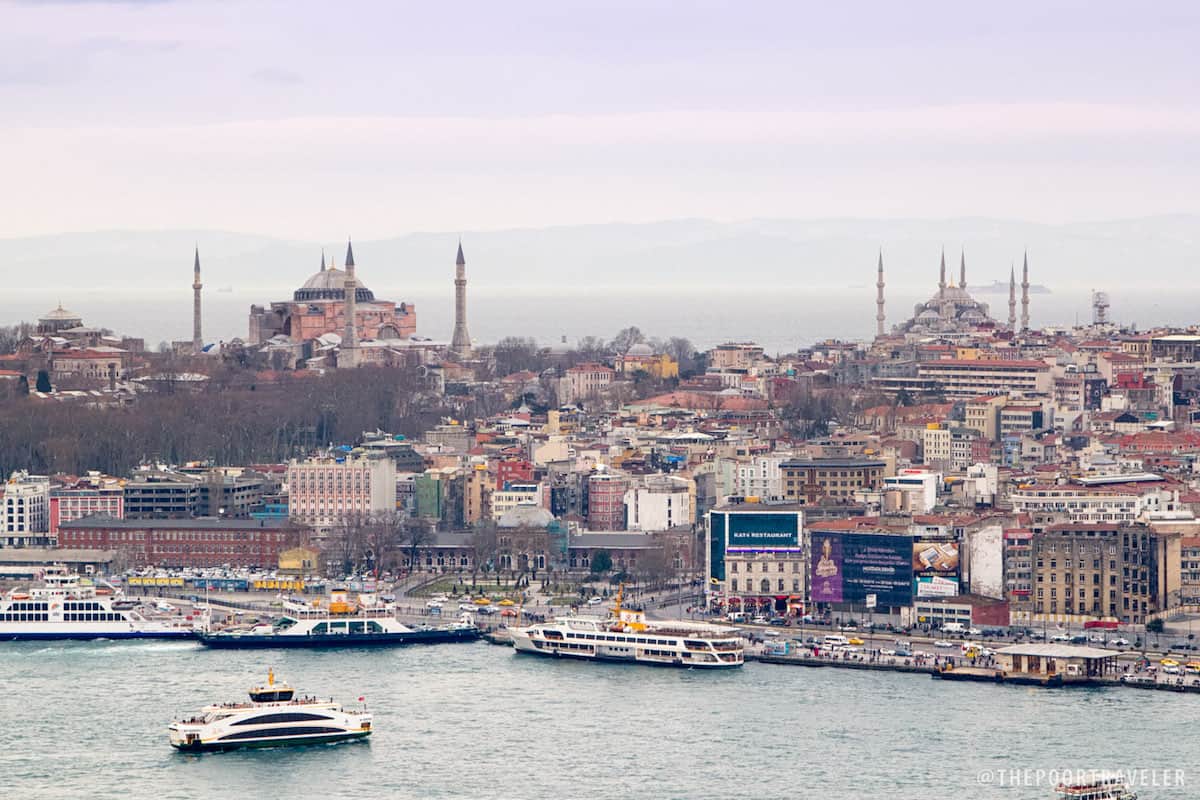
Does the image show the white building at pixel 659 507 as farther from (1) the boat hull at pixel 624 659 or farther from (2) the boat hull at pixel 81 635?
(1) the boat hull at pixel 624 659

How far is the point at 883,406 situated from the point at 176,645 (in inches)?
1290

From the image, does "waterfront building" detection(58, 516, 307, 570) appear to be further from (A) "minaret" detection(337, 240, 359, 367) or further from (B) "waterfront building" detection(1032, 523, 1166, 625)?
(A) "minaret" detection(337, 240, 359, 367)

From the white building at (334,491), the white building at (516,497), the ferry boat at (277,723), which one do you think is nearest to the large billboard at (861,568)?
the white building at (516,497)

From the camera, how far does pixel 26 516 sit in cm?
5447

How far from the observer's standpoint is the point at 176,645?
142ft

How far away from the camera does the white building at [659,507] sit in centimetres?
5338

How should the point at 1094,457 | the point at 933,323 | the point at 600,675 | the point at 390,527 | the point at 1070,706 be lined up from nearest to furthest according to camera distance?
the point at 1070,706
the point at 600,675
the point at 390,527
the point at 1094,457
the point at 933,323

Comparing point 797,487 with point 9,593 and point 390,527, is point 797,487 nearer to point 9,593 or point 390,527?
point 390,527

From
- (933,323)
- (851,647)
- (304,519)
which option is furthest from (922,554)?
(933,323)

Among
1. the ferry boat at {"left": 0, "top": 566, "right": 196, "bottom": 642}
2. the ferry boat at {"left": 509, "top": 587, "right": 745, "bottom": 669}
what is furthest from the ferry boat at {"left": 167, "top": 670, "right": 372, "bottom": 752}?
the ferry boat at {"left": 0, "top": 566, "right": 196, "bottom": 642}

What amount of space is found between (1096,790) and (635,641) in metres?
13.0

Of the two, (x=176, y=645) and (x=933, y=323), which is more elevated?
(x=933, y=323)

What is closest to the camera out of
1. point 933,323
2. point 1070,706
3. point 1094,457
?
point 1070,706

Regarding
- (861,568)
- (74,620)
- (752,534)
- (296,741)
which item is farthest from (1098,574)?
(74,620)
